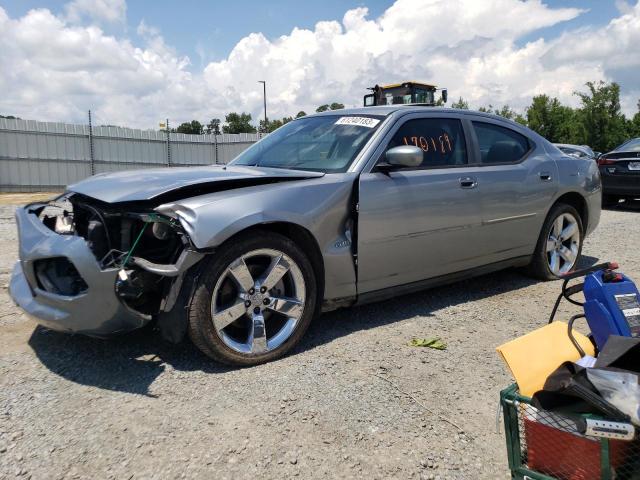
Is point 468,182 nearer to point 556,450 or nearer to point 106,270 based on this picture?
point 556,450

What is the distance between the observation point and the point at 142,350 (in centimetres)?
316

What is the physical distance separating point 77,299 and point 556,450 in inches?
89.1

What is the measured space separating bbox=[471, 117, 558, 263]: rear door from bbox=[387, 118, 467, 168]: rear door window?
0.65 feet

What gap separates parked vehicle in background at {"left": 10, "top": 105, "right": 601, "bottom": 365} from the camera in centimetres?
274

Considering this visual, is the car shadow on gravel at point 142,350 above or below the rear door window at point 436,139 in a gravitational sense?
below

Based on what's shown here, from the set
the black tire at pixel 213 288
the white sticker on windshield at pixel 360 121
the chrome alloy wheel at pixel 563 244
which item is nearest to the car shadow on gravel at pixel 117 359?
the black tire at pixel 213 288

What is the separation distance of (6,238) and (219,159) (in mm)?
14600

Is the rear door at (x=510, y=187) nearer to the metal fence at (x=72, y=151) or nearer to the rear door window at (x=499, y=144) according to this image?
the rear door window at (x=499, y=144)

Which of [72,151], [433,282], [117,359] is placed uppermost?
[72,151]

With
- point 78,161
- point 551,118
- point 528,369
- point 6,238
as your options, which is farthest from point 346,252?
point 551,118

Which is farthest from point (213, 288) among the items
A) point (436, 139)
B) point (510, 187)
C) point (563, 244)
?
point (563, 244)

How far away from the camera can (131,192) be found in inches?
112

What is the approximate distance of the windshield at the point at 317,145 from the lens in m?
3.58

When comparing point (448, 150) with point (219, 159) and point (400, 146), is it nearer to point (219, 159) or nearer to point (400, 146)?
point (400, 146)
